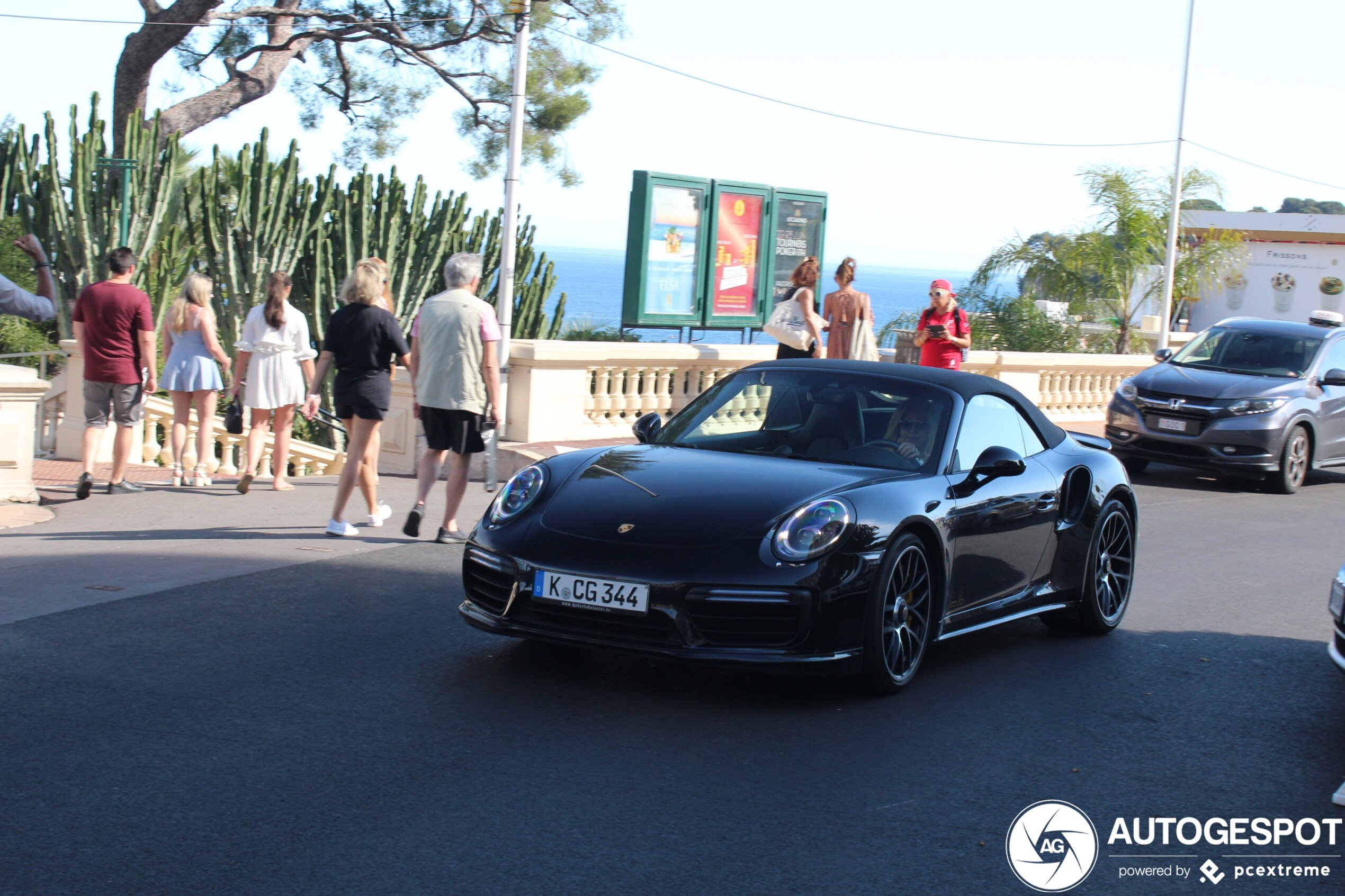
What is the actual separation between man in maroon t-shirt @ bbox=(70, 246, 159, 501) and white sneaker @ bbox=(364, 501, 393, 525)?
2.16 metres

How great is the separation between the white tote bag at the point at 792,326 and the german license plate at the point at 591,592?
26.1 feet

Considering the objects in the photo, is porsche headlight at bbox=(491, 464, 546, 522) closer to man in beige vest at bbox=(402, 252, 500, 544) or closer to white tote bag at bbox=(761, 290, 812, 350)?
man in beige vest at bbox=(402, 252, 500, 544)

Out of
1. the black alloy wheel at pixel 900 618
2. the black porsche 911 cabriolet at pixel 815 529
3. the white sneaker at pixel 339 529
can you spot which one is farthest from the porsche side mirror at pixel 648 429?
the white sneaker at pixel 339 529

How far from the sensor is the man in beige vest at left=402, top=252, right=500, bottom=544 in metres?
8.39

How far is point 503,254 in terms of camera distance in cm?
1358

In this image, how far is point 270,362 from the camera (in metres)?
10.6

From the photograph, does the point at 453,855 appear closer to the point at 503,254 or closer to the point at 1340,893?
the point at 1340,893

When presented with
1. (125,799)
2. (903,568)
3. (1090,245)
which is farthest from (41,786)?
(1090,245)

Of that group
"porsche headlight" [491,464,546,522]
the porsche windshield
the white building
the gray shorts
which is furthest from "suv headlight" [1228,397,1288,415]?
the white building

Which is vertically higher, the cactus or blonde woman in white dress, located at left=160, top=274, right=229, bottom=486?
the cactus

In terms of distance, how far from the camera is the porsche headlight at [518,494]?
5.78 meters

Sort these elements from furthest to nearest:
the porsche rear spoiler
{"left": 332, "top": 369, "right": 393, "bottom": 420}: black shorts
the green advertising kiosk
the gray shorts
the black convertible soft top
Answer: the green advertising kiosk → the gray shorts → {"left": 332, "top": 369, "right": 393, "bottom": 420}: black shorts → the porsche rear spoiler → the black convertible soft top

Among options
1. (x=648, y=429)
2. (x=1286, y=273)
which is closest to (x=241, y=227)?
(x=648, y=429)
